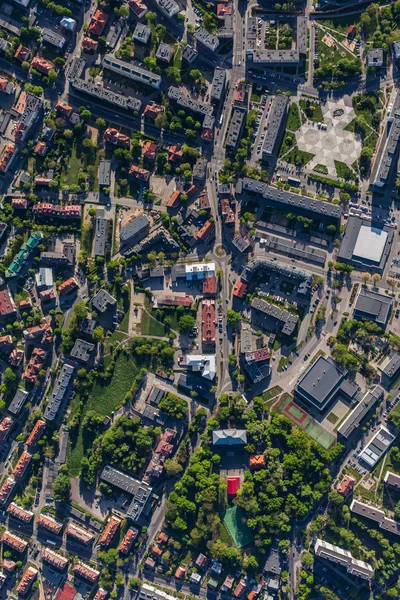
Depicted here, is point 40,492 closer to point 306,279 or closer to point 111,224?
point 111,224

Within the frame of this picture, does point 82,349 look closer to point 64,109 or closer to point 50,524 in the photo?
point 50,524

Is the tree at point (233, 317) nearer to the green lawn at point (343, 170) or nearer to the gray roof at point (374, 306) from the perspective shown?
the gray roof at point (374, 306)

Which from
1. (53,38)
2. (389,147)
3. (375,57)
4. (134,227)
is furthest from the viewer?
(53,38)

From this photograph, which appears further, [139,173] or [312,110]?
[139,173]

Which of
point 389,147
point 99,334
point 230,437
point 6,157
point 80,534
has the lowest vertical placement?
point 80,534

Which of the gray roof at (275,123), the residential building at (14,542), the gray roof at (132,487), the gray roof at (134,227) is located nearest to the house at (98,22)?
the gray roof at (275,123)

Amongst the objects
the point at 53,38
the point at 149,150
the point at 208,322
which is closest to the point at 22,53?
the point at 53,38
